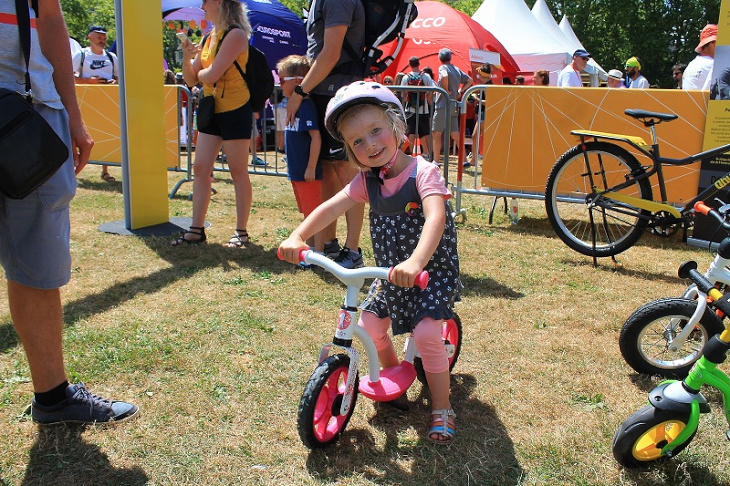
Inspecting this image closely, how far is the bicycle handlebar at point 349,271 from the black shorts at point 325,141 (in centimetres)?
242

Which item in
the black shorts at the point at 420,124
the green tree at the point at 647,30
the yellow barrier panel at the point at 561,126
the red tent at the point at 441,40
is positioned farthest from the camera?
the green tree at the point at 647,30

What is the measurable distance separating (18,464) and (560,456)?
2.12 meters

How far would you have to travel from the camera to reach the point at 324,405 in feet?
8.37

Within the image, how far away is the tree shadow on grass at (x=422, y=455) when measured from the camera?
8.01 ft

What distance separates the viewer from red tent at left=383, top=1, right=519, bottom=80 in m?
18.1

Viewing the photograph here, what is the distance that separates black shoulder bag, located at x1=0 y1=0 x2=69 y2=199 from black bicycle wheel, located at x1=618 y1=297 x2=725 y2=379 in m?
2.70

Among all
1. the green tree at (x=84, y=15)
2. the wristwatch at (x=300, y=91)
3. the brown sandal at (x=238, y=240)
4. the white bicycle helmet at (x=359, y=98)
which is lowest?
the brown sandal at (x=238, y=240)

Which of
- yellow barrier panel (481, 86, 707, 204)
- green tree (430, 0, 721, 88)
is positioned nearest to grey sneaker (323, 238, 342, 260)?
yellow barrier panel (481, 86, 707, 204)

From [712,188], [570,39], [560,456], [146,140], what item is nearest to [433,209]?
[560,456]

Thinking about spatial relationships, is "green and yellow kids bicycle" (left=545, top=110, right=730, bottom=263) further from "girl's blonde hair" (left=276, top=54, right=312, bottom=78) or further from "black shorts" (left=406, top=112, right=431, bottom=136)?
"black shorts" (left=406, top=112, right=431, bottom=136)

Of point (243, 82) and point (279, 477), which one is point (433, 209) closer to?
point (279, 477)

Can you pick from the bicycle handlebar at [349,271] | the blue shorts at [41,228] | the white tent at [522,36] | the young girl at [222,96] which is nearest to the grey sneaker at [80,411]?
the blue shorts at [41,228]

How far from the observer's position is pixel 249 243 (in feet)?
18.9

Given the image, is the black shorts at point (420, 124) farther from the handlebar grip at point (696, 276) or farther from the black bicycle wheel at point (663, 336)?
the handlebar grip at point (696, 276)
